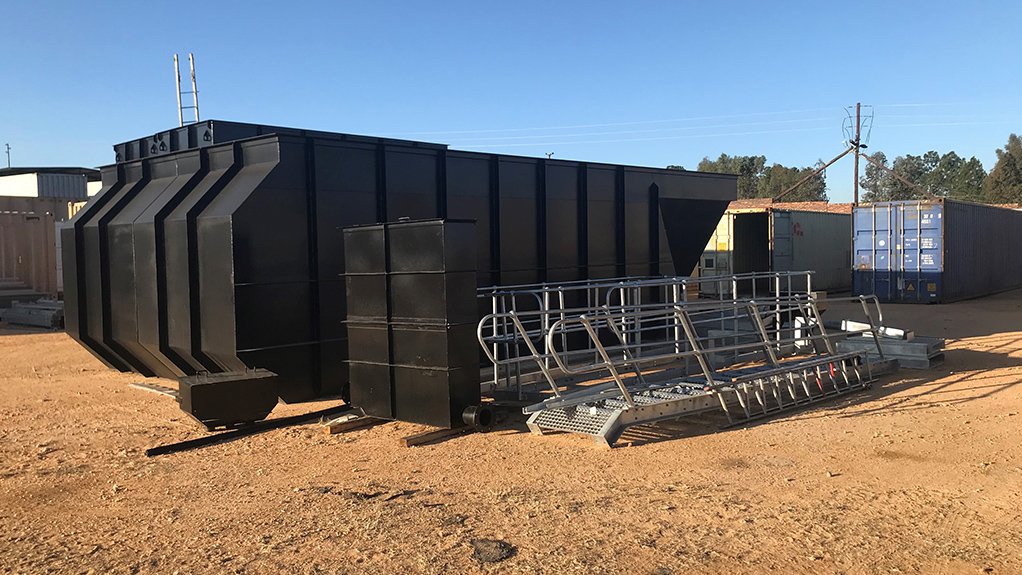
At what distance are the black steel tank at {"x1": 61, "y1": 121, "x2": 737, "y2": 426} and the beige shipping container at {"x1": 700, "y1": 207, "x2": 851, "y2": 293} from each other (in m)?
13.4

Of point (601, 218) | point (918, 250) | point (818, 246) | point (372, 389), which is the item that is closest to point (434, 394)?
point (372, 389)

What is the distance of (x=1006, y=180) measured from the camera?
72.7 metres

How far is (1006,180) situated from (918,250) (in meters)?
61.0

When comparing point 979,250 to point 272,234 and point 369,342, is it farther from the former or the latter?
point 272,234

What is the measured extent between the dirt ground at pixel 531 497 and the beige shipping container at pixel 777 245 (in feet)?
55.1

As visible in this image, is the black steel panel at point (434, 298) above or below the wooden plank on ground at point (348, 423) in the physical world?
above

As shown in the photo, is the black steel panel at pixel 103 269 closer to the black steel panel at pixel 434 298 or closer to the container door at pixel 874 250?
the black steel panel at pixel 434 298

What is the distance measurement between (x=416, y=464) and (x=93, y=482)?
2567 mm

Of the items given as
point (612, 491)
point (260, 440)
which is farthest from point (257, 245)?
point (612, 491)

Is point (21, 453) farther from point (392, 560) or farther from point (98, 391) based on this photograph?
point (392, 560)

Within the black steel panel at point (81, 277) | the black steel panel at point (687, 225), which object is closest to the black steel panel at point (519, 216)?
the black steel panel at point (687, 225)

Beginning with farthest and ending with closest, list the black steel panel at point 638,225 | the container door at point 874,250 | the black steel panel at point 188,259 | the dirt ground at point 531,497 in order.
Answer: the container door at point 874,250
the black steel panel at point 638,225
the black steel panel at point 188,259
the dirt ground at point 531,497

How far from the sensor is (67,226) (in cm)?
1195

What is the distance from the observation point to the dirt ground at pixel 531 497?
4.55 metres
